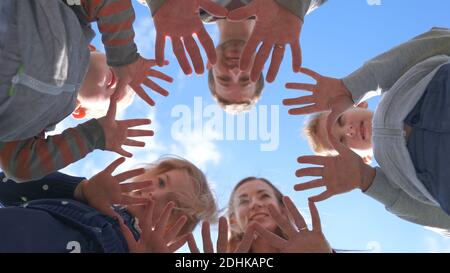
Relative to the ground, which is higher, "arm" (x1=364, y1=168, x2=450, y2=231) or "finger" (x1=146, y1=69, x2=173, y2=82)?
"finger" (x1=146, y1=69, x2=173, y2=82)

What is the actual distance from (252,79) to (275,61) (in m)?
0.12

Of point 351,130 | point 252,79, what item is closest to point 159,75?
point 252,79

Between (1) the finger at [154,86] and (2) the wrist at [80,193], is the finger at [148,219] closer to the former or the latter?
(2) the wrist at [80,193]

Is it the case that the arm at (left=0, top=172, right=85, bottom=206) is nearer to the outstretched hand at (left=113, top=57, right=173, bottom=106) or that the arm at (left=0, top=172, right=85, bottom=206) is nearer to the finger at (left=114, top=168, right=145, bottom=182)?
the finger at (left=114, top=168, right=145, bottom=182)

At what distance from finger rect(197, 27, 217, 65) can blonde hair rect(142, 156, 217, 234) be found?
0.64 m

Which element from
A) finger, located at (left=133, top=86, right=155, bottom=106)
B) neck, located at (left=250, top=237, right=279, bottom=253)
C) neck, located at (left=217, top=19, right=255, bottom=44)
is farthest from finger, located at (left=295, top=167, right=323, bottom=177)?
neck, located at (left=217, top=19, right=255, bottom=44)

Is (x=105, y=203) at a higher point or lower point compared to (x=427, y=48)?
lower

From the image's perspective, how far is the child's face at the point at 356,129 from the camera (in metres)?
1.88

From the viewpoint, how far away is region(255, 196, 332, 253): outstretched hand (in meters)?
1.36

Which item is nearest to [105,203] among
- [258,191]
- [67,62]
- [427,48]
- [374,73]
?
[67,62]

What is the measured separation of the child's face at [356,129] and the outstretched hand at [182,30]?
2.62 ft

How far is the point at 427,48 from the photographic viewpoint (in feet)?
4.48

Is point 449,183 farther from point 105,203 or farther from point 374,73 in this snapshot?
point 105,203
